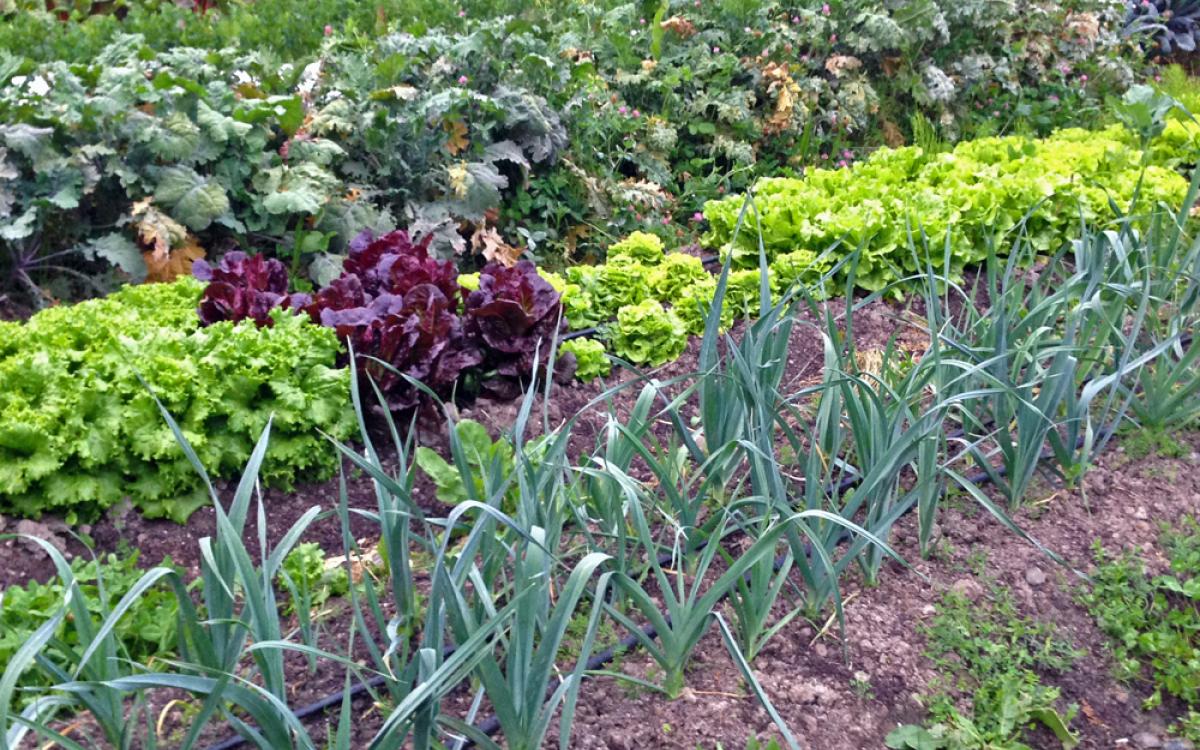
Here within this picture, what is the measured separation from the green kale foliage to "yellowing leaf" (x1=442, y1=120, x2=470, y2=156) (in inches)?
68.0

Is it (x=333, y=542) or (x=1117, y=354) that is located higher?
(x=1117, y=354)

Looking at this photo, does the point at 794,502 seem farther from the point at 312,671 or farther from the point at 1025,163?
the point at 1025,163

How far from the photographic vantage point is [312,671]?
237cm

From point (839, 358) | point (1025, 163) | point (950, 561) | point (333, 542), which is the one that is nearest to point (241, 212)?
point (333, 542)

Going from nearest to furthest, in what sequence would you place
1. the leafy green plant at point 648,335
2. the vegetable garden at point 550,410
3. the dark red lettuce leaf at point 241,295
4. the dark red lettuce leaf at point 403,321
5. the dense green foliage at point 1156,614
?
the vegetable garden at point 550,410 < the dense green foliage at point 1156,614 < the dark red lettuce leaf at point 403,321 < the dark red lettuce leaf at point 241,295 < the leafy green plant at point 648,335

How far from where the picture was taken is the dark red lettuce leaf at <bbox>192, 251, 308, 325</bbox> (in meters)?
3.76

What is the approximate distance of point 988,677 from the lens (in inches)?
105

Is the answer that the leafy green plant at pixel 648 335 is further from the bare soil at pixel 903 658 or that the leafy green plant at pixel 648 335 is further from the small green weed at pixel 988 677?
the small green weed at pixel 988 677

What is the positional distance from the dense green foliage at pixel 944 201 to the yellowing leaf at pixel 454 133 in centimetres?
118

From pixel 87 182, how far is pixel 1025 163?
422 centimetres

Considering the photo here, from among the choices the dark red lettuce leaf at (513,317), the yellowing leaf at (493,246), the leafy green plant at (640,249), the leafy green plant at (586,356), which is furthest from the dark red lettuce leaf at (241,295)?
the leafy green plant at (640,249)

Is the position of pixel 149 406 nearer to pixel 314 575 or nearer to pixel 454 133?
pixel 314 575

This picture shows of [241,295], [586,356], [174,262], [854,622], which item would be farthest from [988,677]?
[174,262]

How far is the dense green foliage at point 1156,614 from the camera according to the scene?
2.73m
